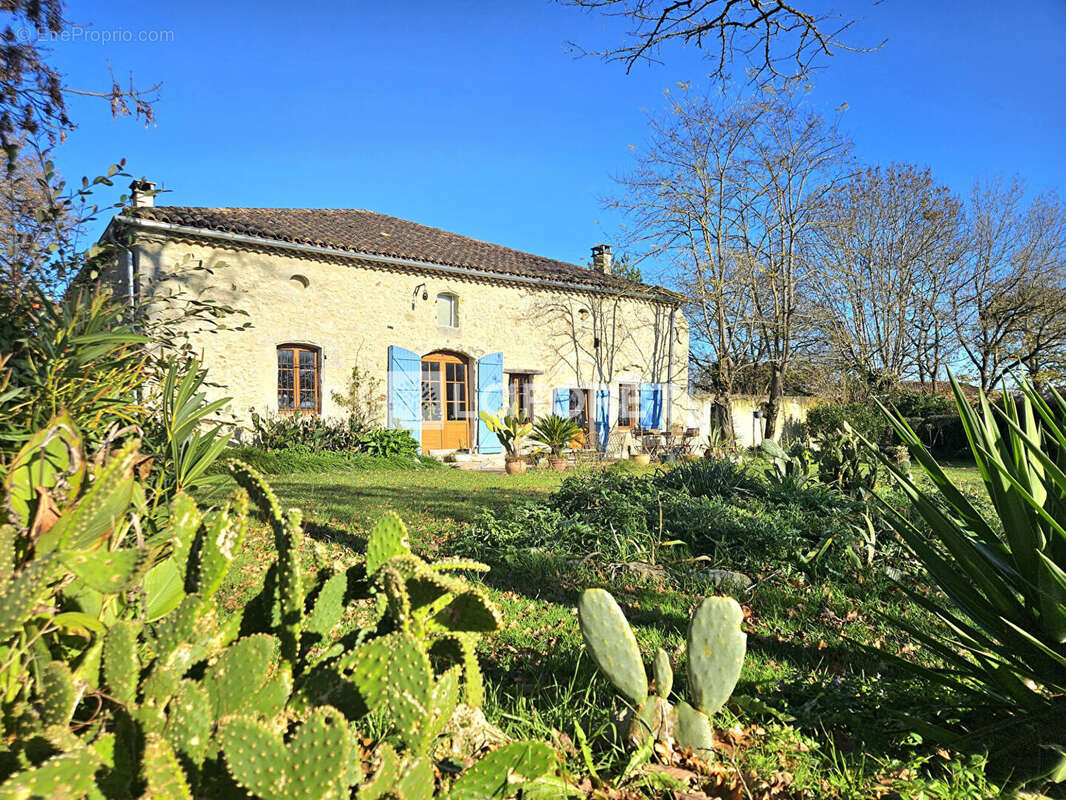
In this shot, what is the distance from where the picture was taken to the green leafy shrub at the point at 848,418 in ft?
54.4

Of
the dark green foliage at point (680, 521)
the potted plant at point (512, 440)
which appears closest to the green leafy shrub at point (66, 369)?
the dark green foliage at point (680, 521)

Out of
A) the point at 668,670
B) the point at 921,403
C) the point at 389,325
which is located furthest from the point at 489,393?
the point at 668,670

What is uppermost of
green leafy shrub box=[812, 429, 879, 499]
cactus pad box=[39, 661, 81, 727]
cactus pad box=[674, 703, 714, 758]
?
cactus pad box=[39, 661, 81, 727]

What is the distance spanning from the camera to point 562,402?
17.3m

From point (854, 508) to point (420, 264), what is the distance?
38.7 feet

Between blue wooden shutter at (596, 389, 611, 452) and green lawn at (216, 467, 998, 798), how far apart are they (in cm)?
1242

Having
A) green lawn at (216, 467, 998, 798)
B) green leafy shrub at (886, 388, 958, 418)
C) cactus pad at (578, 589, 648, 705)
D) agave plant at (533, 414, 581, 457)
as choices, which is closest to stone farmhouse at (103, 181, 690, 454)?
agave plant at (533, 414, 581, 457)

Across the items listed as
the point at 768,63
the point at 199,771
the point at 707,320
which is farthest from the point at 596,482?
the point at 707,320

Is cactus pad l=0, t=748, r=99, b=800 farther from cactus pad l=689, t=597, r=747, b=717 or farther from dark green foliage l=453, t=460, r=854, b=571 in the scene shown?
dark green foliage l=453, t=460, r=854, b=571

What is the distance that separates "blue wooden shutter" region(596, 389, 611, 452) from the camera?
58.3ft

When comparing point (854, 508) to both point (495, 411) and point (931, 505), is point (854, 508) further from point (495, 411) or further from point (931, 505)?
point (495, 411)

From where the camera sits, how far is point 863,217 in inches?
755

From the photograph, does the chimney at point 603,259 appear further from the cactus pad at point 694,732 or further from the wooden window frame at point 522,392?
the cactus pad at point 694,732

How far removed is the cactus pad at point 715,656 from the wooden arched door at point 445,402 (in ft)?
44.6
